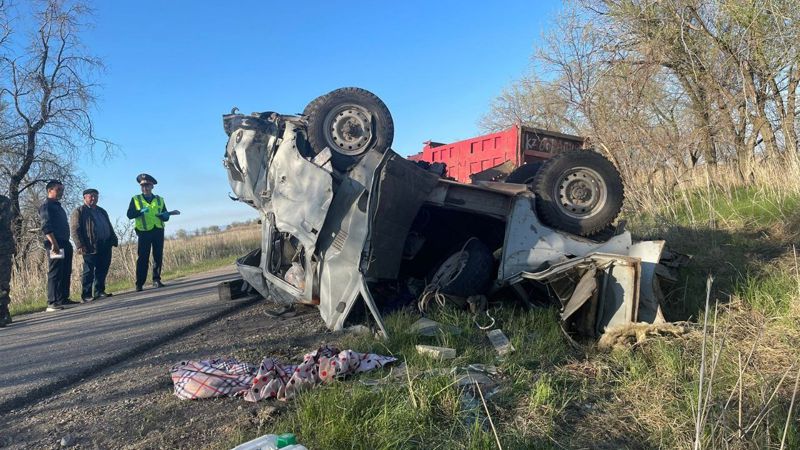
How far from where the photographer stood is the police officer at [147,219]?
849cm

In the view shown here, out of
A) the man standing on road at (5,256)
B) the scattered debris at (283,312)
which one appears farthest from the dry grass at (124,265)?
the scattered debris at (283,312)

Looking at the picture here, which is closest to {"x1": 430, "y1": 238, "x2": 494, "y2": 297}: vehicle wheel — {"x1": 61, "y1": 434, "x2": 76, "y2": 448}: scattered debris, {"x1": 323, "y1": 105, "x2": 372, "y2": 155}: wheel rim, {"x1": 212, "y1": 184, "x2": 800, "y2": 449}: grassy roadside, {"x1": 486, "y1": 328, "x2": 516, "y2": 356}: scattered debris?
{"x1": 212, "y1": 184, "x2": 800, "y2": 449}: grassy roadside

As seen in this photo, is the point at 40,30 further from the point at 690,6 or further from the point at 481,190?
the point at 690,6

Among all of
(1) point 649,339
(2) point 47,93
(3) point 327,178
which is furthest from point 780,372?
(2) point 47,93

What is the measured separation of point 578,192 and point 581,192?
0.10ft

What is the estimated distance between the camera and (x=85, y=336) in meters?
4.87

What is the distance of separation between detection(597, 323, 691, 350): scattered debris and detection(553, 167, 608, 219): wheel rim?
1.37 m

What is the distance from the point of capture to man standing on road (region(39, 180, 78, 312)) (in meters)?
7.19

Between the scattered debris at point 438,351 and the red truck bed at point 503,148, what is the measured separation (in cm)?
467

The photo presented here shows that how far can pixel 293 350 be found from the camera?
3.73 metres

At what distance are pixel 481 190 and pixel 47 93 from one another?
14.5 m

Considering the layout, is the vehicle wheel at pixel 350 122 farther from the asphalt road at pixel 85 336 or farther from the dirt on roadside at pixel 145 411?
the asphalt road at pixel 85 336

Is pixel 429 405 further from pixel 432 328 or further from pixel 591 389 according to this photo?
pixel 432 328

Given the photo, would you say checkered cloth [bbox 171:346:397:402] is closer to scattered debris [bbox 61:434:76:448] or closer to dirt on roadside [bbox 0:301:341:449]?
dirt on roadside [bbox 0:301:341:449]
